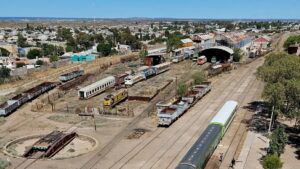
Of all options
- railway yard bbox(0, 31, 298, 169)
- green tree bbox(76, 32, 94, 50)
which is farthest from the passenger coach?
green tree bbox(76, 32, 94, 50)

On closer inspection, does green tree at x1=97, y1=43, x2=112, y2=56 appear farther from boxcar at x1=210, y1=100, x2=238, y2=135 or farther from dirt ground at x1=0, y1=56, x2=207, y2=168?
boxcar at x1=210, y1=100, x2=238, y2=135

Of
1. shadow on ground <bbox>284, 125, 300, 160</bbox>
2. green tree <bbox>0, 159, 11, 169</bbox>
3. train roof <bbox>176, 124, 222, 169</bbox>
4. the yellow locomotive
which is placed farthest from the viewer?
the yellow locomotive

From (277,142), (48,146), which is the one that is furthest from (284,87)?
(48,146)

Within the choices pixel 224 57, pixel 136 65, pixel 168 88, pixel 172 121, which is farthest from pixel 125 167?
pixel 224 57

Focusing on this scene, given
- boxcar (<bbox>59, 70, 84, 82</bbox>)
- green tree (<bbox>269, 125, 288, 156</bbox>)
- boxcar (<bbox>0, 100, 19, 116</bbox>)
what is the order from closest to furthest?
green tree (<bbox>269, 125, 288, 156</bbox>)
boxcar (<bbox>0, 100, 19, 116</bbox>)
boxcar (<bbox>59, 70, 84, 82</bbox>)

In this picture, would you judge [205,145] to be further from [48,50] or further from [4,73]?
[48,50]

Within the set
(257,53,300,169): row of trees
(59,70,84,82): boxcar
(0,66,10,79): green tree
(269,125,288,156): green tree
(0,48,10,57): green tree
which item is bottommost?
(0,48,10,57): green tree
